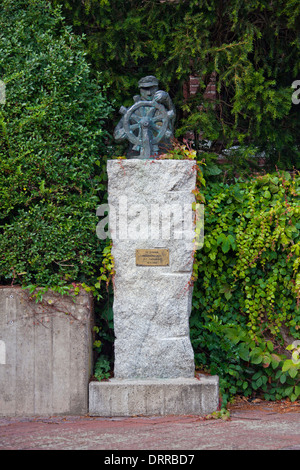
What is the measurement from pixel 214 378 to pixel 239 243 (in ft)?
3.84

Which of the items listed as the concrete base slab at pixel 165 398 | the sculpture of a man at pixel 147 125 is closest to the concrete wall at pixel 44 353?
the concrete base slab at pixel 165 398

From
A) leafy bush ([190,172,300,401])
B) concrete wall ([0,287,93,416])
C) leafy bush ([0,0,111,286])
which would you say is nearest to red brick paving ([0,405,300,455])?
concrete wall ([0,287,93,416])

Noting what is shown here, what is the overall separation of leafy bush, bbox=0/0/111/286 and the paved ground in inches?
45.4

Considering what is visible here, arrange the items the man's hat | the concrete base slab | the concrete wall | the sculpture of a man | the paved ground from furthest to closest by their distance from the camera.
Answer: the man's hat → the sculpture of a man → the concrete wall → the concrete base slab → the paved ground

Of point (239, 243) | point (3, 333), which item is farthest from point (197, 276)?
point (3, 333)

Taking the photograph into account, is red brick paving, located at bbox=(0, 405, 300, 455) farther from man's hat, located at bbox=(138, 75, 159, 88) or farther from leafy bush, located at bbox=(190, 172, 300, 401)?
man's hat, located at bbox=(138, 75, 159, 88)

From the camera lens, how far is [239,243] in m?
4.74

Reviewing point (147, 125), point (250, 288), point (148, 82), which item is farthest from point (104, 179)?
point (250, 288)

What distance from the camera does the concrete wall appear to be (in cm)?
445

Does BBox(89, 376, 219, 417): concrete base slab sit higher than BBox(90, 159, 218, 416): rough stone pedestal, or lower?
lower

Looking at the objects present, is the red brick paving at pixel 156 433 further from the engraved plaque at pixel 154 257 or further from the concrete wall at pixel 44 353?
the engraved plaque at pixel 154 257

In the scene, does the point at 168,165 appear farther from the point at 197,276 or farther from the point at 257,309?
the point at 257,309

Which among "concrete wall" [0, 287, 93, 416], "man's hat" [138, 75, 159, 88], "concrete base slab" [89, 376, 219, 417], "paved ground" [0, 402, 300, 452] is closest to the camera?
"paved ground" [0, 402, 300, 452]

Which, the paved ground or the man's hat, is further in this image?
the man's hat
